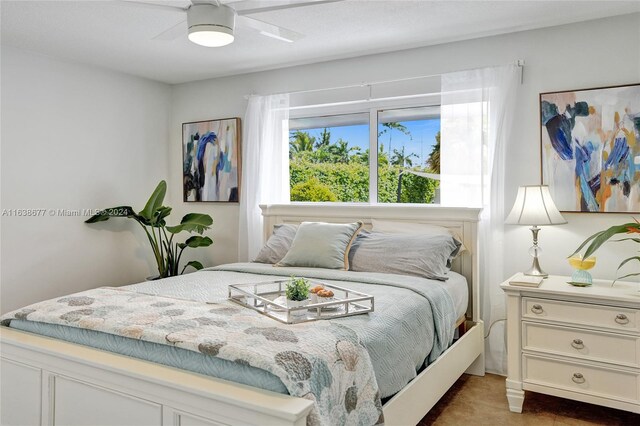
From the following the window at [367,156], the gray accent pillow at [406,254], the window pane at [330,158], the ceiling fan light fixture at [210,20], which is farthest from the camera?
the window pane at [330,158]

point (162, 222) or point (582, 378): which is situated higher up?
point (162, 222)

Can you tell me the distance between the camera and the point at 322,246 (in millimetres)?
3352

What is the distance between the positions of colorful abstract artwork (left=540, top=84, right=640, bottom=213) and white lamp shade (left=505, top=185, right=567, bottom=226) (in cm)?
26

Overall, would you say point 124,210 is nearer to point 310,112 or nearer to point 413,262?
point 310,112

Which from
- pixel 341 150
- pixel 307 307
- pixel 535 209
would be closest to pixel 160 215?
pixel 341 150

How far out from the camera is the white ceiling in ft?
9.71

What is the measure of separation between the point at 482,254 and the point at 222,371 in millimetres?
2326

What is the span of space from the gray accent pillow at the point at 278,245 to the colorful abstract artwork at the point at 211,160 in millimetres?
992

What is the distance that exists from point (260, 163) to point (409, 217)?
1.50 metres

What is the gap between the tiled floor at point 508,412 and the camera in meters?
2.71

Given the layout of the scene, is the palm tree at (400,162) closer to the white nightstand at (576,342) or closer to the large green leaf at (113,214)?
the white nightstand at (576,342)

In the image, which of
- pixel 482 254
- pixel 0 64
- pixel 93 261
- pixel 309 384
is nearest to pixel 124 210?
pixel 93 261

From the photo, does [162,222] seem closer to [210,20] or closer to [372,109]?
[372,109]

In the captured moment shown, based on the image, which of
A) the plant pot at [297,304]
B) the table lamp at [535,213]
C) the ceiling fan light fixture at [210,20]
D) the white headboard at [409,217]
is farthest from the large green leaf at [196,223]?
the table lamp at [535,213]
